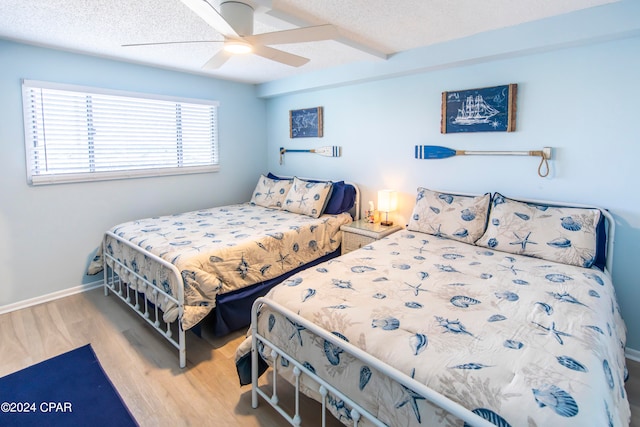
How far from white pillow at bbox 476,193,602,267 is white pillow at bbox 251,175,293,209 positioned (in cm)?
218

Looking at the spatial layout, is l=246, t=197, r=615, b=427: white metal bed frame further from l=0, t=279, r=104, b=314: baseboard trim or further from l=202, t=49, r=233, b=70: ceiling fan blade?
l=0, t=279, r=104, b=314: baseboard trim

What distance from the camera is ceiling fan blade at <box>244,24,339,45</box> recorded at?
73.3 inches

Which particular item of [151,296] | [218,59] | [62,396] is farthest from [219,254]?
[218,59]

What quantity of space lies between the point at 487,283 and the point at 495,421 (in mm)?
978

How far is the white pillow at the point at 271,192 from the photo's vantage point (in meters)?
4.00

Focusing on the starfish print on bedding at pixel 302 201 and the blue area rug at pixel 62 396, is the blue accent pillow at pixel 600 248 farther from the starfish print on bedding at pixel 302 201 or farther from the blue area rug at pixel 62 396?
the blue area rug at pixel 62 396

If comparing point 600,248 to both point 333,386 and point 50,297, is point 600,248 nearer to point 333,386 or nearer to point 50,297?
point 333,386

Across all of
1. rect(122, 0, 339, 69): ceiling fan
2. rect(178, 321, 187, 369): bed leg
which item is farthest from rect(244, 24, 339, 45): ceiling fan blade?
rect(178, 321, 187, 369): bed leg

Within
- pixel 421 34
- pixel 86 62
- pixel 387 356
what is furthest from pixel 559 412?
pixel 86 62

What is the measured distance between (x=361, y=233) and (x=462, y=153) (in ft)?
3.62

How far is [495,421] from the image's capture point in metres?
1.01

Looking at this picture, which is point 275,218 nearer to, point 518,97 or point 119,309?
point 119,309

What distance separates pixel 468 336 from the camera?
1.36 m

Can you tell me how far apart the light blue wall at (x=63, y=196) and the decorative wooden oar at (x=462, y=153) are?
7.95 feet
